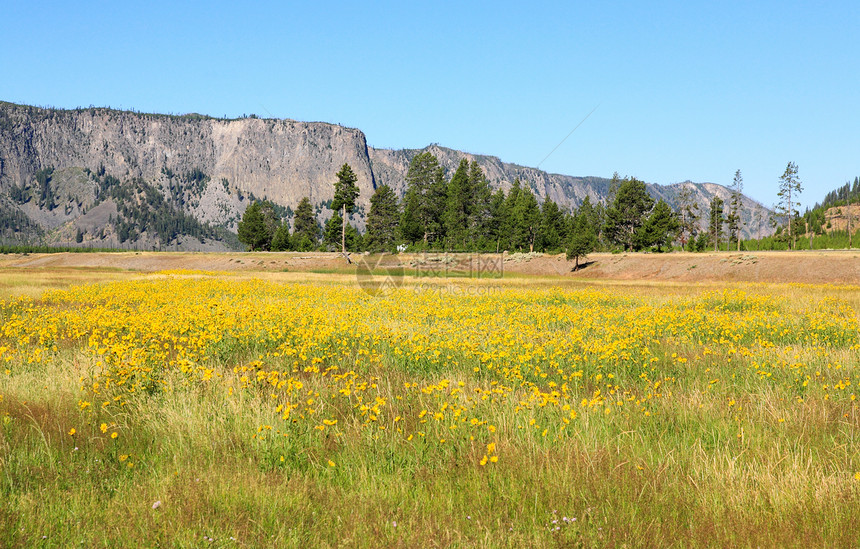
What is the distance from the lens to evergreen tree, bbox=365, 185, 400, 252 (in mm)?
84312

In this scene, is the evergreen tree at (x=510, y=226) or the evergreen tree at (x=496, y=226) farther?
the evergreen tree at (x=496, y=226)

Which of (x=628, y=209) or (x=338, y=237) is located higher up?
(x=628, y=209)

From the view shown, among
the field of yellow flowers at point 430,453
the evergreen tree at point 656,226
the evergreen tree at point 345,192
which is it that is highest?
the evergreen tree at point 345,192

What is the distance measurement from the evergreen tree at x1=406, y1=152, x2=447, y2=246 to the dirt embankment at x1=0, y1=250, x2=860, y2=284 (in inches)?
560

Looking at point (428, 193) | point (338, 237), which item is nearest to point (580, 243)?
point (428, 193)

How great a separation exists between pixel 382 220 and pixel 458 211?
570 inches

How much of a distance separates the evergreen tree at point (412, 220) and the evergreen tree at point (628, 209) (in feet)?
109

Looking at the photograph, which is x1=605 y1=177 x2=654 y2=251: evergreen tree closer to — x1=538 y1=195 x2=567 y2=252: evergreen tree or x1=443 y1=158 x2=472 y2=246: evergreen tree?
x1=538 y1=195 x2=567 y2=252: evergreen tree

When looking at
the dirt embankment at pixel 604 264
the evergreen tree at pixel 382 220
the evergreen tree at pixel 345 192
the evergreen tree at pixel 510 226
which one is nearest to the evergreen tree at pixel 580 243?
the dirt embankment at pixel 604 264

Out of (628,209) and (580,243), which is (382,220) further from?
(628,209)

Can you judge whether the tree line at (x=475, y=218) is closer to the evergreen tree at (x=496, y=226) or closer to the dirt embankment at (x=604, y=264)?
the evergreen tree at (x=496, y=226)

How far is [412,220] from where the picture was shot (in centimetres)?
8044

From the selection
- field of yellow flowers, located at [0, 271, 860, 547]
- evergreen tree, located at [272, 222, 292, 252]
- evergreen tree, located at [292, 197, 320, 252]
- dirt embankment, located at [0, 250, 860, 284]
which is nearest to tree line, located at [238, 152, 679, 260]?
dirt embankment, located at [0, 250, 860, 284]

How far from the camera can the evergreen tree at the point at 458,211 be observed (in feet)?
254
